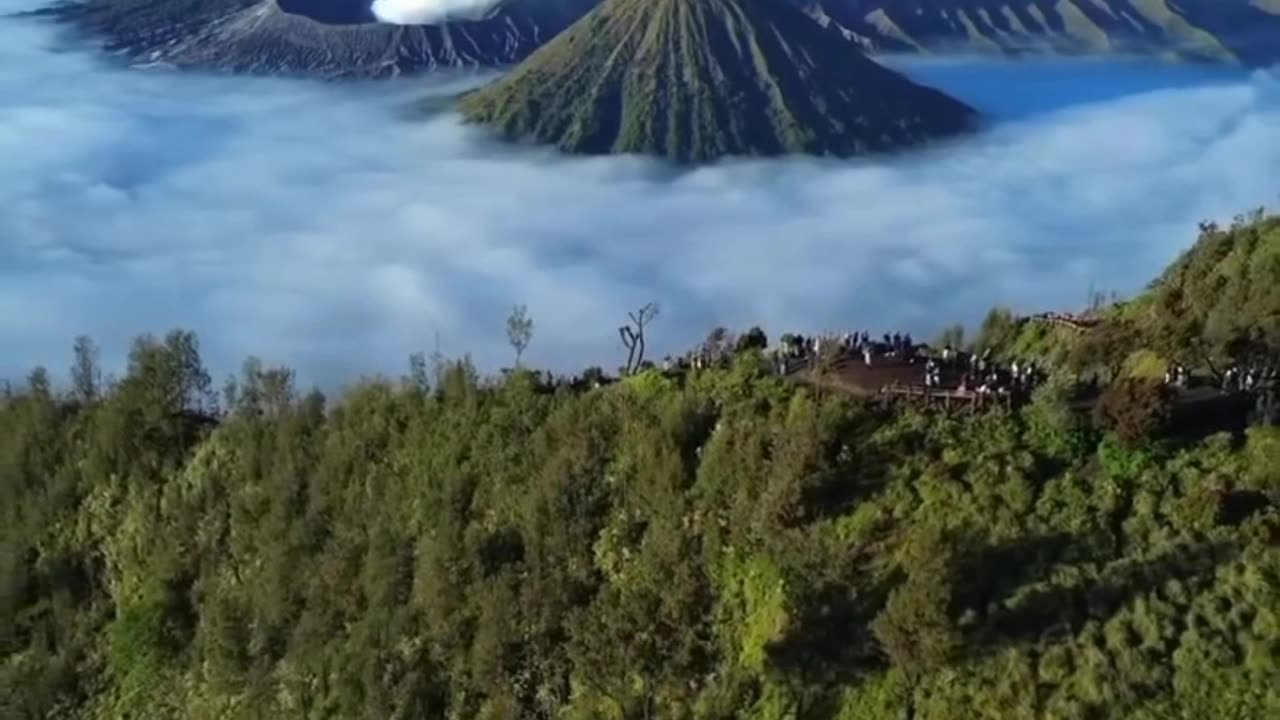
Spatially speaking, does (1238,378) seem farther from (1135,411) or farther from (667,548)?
(667,548)

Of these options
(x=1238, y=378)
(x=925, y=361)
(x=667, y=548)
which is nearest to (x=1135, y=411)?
(x=1238, y=378)

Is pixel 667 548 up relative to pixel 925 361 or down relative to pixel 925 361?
down

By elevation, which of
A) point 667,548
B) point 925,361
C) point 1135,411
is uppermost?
point 925,361

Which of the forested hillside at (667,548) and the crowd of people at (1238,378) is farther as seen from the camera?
the crowd of people at (1238,378)

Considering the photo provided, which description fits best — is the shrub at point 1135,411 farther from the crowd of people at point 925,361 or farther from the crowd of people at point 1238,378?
the crowd of people at point 925,361

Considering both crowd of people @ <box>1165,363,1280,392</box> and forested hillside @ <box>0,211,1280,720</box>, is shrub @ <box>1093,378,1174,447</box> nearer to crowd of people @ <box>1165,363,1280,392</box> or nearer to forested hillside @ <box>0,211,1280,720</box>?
forested hillside @ <box>0,211,1280,720</box>

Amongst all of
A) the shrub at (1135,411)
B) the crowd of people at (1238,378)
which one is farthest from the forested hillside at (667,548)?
the crowd of people at (1238,378)

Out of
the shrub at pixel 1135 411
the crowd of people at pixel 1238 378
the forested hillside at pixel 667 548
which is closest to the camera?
the forested hillside at pixel 667 548

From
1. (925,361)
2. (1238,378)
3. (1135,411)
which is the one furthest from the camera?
(925,361)

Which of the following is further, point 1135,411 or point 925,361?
point 925,361

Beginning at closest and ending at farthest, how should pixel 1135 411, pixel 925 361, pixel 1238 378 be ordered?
pixel 1135 411
pixel 1238 378
pixel 925 361
